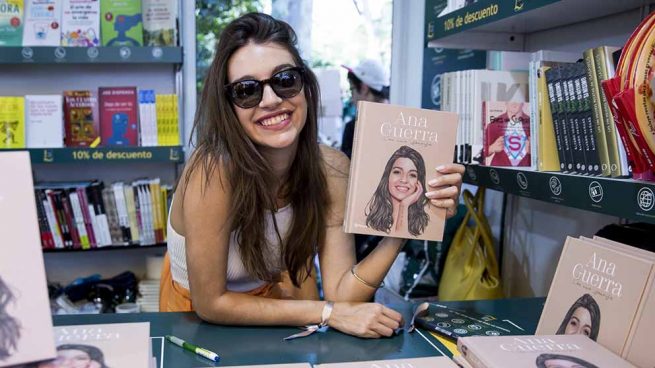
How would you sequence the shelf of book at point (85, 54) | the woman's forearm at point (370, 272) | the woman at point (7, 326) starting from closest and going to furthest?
1. the woman at point (7, 326)
2. the woman's forearm at point (370, 272)
3. the shelf of book at point (85, 54)

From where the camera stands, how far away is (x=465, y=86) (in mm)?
1843

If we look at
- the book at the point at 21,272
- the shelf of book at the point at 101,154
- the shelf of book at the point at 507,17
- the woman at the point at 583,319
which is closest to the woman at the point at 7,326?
the book at the point at 21,272

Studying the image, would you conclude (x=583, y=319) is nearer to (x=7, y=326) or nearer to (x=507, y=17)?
(x=507, y=17)

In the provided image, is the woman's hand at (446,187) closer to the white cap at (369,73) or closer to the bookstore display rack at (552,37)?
the bookstore display rack at (552,37)

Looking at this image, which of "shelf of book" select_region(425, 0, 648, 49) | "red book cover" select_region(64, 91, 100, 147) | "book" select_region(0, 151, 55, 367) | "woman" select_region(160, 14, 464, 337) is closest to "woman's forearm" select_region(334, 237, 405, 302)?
"woman" select_region(160, 14, 464, 337)

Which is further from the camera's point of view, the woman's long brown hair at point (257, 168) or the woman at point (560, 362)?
the woman's long brown hair at point (257, 168)

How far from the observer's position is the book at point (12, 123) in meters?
2.57

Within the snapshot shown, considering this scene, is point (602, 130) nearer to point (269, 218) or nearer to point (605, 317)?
point (605, 317)

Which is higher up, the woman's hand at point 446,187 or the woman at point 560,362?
the woman's hand at point 446,187

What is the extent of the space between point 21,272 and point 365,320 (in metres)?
0.74

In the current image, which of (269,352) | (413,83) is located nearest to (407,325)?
(269,352)

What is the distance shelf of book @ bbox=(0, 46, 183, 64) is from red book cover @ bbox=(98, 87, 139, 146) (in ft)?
0.60

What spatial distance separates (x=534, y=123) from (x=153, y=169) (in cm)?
208

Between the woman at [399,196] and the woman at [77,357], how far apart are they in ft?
2.20
